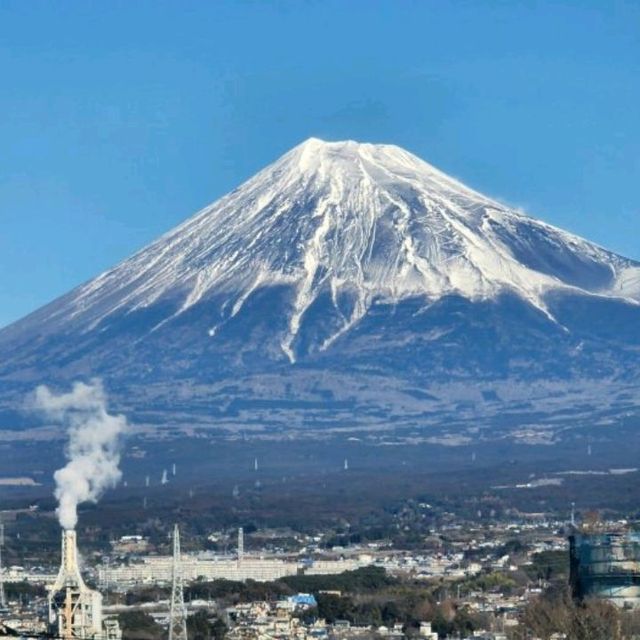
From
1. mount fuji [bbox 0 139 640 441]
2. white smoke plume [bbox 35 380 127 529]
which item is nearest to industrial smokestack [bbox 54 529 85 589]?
white smoke plume [bbox 35 380 127 529]

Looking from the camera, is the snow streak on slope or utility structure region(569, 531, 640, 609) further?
the snow streak on slope

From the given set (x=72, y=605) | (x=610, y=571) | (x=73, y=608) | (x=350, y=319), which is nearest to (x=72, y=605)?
(x=72, y=605)

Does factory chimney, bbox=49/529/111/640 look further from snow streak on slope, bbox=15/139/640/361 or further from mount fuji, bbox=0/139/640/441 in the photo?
snow streak on slope, bbox=15/139/640/361

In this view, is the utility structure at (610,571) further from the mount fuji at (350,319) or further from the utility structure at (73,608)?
the mount fuji at (350,319)

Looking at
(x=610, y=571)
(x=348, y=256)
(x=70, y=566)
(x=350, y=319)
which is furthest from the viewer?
(x=348, y=256)

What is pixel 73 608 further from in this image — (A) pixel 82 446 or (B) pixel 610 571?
(A) pixel 82 446

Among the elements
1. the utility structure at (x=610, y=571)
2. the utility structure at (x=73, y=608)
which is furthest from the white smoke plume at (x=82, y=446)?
the utility structure at (x=610, y=571)
